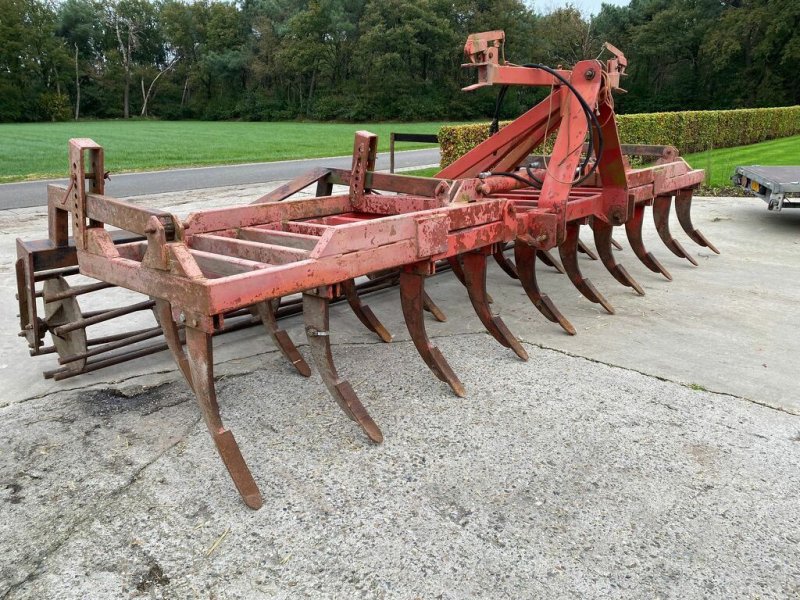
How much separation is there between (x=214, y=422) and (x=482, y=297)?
162 centimetres

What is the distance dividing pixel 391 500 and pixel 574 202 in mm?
2442

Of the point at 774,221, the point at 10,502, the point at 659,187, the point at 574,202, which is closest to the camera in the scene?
the point at 10,502

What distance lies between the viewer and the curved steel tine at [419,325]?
299 cm

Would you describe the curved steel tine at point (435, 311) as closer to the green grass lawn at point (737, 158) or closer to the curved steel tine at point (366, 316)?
the curved steel tine at point (366, 316)

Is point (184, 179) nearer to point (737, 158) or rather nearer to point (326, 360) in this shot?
point (737, 158)

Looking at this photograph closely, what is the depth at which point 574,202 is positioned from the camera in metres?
4.05

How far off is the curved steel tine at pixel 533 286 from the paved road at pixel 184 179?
338 inches

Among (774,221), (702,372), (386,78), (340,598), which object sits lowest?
(340,598)

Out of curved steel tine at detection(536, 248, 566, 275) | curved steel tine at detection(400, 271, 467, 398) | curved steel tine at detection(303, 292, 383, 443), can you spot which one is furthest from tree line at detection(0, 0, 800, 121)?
curved steel tine at detection(303, 292, 383, 443)

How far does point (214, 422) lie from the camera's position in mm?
2281

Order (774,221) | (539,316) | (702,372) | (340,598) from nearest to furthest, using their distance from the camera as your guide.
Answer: (340,598), (702,372), (539,316), (774,221)

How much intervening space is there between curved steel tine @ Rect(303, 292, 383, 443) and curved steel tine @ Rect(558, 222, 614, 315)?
2219 millimetres

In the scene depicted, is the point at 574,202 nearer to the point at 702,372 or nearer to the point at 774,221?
the point at 702,372

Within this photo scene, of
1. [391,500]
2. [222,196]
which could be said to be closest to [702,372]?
[391,500]
